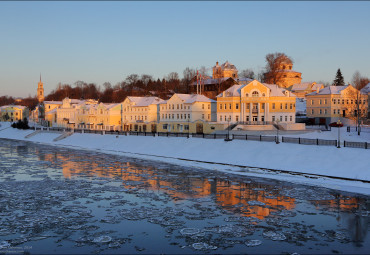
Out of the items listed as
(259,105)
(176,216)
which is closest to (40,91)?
(259,105)

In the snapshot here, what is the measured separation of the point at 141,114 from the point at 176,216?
207 feet

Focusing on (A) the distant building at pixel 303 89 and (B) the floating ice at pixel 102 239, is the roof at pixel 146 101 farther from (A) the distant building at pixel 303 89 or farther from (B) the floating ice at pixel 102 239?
(A) the distant building at pixel 303 89

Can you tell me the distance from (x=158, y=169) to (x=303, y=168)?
14.8 meters

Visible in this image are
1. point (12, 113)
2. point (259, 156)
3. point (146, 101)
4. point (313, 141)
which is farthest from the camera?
point (12, 113)

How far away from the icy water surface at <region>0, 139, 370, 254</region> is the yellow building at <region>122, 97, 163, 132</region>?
4692cm

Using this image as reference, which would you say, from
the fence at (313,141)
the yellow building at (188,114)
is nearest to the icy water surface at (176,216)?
the fence at (313,141)

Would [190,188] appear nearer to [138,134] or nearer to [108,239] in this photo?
[108,239]

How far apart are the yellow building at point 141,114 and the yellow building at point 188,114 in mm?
4093

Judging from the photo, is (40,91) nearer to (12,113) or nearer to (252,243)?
(12,113)

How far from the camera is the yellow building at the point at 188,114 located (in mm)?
69250

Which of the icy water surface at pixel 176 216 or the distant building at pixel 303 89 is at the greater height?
the distant building at pixel 303 89

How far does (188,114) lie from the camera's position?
233 ft

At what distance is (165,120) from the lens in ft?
248

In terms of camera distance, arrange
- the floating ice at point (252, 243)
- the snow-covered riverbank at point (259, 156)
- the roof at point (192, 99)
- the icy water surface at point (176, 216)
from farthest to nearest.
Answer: the roof at point (192, 99), the snow-covered riverbank at point (259, 156), the floating ice at point (252, 243), the icy water surface at point (176, 216)
